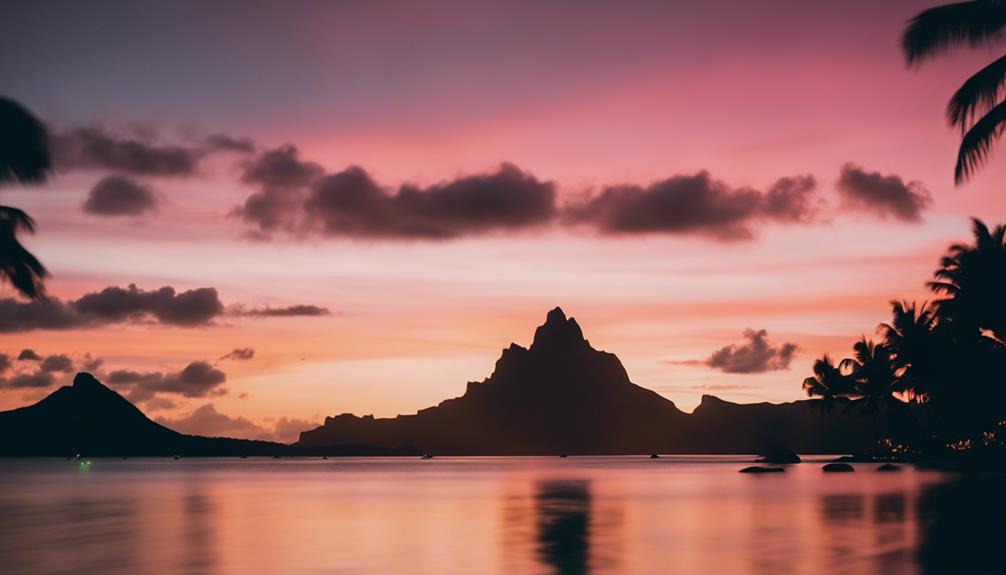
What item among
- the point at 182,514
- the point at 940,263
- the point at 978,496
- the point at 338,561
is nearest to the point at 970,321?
the point at 940,263

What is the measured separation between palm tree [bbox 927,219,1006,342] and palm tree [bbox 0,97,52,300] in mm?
54219

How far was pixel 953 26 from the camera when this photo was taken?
2836cm

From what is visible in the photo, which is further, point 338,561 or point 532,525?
point 532,525

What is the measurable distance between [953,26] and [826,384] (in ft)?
352

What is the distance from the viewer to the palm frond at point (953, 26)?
2820cm

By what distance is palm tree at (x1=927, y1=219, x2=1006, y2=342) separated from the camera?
66.0 meters

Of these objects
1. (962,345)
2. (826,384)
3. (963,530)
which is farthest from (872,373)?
(963,530)

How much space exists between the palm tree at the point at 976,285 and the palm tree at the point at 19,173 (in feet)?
178

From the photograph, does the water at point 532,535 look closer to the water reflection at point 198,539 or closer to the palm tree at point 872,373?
the water reflection at point 198,539

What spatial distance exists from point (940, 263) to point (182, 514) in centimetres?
5785

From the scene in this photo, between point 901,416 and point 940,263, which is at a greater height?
point 940,263

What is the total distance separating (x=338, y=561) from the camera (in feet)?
85.6

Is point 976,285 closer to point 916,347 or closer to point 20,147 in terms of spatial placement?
point 916,347

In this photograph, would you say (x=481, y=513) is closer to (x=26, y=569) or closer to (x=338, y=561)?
(x=338, y=561)
